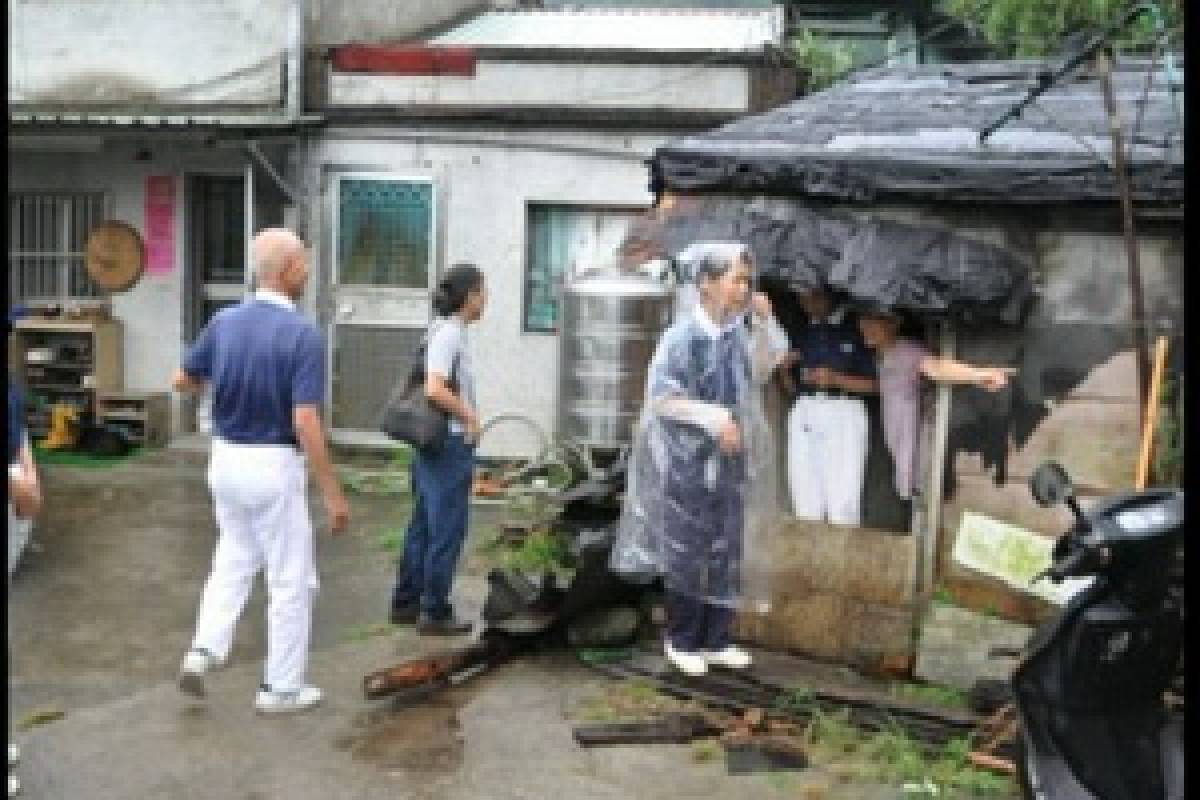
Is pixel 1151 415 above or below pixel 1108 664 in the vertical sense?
above

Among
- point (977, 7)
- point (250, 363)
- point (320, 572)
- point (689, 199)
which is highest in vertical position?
point (977, 7)

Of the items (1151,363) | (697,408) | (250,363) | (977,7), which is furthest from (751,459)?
(977,7)

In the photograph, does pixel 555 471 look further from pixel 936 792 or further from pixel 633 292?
pixel 936 792

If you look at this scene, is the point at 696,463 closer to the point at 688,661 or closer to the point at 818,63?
the point at 688,661

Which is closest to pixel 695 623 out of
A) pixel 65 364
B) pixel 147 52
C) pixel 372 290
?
pixel 372 290

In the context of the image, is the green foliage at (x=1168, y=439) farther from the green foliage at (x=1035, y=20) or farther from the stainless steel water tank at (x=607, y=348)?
the green foliage at (x=1035, y=20)

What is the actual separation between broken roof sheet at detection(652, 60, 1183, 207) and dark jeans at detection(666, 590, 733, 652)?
1797 mm

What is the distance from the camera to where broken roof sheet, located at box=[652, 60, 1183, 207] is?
603 centimetres

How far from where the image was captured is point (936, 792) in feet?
17.8

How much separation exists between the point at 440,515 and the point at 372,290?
6124 millimetres

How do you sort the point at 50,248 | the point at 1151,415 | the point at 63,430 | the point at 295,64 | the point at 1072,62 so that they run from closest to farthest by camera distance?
the point at 1151,415, the point at 1072,62, the point at 295,64, the point at 63,430, the point at 50,248

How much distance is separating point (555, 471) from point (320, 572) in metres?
2.88

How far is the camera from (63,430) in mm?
13234

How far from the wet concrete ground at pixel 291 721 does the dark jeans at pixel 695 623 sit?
1.31ft
